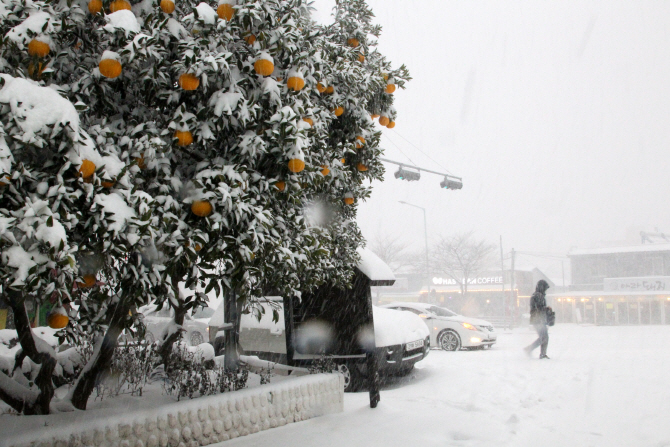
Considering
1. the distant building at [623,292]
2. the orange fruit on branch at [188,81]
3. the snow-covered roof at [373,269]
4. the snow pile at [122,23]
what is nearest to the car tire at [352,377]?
the snow-covered roof at [373,269]

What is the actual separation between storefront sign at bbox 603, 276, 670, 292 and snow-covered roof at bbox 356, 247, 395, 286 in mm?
33352

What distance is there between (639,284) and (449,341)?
1099 inches

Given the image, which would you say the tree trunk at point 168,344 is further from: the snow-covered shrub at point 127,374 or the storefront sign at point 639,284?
the storefront sign at point 639,284

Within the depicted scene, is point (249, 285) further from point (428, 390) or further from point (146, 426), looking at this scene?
point (428, 390)

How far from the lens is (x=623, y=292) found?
33.5 meters

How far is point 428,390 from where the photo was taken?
8125 millimetres

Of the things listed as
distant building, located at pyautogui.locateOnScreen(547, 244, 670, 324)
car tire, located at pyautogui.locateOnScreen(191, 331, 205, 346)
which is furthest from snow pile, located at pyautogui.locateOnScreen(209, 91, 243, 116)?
distant building, located at pyautogui.locateOnScreen(547, 244, 670, 324)

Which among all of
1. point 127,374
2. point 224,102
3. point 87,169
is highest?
point 224,102

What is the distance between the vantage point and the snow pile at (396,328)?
8656 mm

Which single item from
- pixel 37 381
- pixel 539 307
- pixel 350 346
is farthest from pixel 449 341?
pixel 37 381

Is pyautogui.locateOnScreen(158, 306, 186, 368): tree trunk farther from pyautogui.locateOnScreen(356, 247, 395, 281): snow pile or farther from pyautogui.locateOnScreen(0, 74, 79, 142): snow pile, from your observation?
pyautogui.locateOnScreen(0, 74, 79, 142): snow pile

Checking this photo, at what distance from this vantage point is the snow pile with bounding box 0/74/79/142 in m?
2.56

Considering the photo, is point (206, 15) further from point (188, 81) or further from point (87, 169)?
point (87, 169)

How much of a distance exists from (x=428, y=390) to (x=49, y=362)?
5.73 meters
